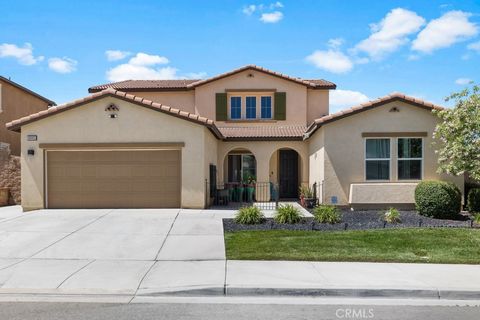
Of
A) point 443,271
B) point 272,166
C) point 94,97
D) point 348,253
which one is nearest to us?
point 443,271

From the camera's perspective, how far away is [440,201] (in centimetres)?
1291

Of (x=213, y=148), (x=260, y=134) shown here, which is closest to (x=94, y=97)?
(x=213, y=148)

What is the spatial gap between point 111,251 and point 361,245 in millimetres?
5848

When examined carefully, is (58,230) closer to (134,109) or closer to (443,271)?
(134,109)

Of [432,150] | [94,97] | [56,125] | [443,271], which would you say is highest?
[94,97]

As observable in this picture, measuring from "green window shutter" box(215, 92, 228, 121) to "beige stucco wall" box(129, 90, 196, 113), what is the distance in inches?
62.1

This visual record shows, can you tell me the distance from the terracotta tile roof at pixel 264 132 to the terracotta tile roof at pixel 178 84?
2.71 m

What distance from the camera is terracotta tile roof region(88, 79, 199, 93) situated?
2109 cm

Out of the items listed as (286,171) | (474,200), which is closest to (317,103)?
(286,171)

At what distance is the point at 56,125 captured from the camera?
1462 cm

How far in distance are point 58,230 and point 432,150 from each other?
1342 cm

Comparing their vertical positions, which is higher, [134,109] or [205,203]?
[134,109]

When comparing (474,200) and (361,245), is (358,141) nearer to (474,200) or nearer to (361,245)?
(474,200)

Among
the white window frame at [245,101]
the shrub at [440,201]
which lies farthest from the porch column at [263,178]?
the shrub at [440,201]
